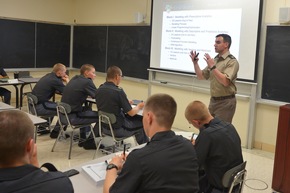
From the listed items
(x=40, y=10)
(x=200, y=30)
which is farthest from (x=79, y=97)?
(x=40, y=10)

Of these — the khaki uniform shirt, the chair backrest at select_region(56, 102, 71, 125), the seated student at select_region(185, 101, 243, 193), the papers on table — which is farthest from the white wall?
the seated student at select_region(185, 101, 243, 193)

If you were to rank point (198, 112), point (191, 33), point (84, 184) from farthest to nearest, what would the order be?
point (191, 33) → point (198, 112) → point (84, 184)

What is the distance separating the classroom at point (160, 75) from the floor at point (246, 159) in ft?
1.28

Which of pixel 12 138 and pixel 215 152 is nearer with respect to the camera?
pixel 12 138

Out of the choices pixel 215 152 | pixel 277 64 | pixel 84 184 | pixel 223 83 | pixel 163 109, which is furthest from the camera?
pixel 277 64

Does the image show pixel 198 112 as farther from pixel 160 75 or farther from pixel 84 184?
pixel 160 75

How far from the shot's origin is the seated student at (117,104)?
3883mm

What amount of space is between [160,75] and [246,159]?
8.11ft

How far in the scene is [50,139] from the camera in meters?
5.11

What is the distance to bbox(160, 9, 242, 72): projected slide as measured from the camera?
196 inches

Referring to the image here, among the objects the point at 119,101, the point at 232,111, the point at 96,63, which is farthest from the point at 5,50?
the point at 232,111

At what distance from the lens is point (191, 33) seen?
5.50 meters

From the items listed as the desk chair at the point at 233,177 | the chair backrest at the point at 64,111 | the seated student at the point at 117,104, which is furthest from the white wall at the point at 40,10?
the desk chair at the point at 233,177

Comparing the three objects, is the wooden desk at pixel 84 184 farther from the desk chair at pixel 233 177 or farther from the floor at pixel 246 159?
the floor at pixel 246 159
